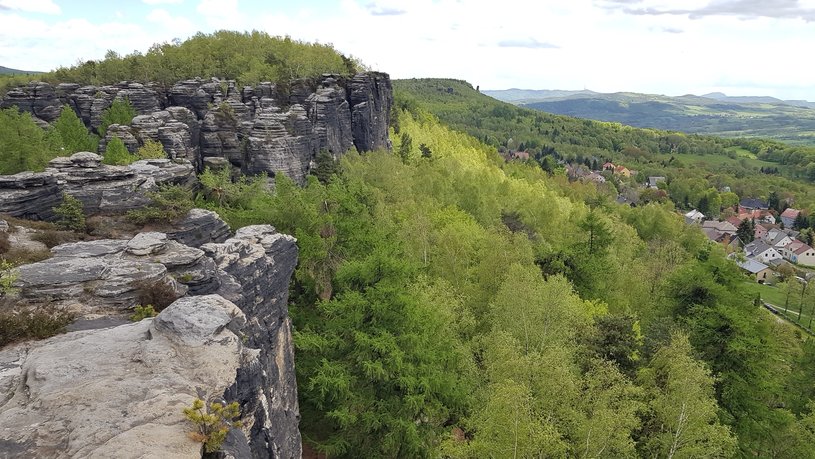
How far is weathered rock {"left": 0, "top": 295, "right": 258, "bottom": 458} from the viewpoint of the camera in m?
9.00

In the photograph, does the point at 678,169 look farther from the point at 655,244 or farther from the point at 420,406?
the point at 420,406

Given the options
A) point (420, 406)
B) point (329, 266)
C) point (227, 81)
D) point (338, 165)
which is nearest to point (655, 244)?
point (338, 165)

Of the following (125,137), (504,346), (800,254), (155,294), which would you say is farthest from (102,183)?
(800,254)

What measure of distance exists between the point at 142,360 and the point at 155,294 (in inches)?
180

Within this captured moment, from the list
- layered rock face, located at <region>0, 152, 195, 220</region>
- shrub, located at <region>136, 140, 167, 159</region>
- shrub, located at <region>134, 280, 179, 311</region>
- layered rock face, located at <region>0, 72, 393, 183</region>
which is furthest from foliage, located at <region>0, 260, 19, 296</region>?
layered rock face, located at <region>0, 72, 393, 183</region>

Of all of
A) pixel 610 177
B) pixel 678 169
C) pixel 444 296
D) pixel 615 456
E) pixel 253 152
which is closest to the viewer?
pixel 615 456

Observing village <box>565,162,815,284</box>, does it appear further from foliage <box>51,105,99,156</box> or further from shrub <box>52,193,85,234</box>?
shrub <box>52,193,85,234</box>

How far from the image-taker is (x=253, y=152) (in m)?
49.2

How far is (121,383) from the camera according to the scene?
1055 cm

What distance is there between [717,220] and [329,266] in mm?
→ 151707

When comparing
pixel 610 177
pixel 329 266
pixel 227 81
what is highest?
pixel 227 81

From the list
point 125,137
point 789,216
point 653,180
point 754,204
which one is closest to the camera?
point 125,137

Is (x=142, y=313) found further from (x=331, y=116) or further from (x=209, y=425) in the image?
(x=331, y=116)

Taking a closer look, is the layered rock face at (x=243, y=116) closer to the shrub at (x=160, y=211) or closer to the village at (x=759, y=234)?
the shrub at (x=160, y=211)
